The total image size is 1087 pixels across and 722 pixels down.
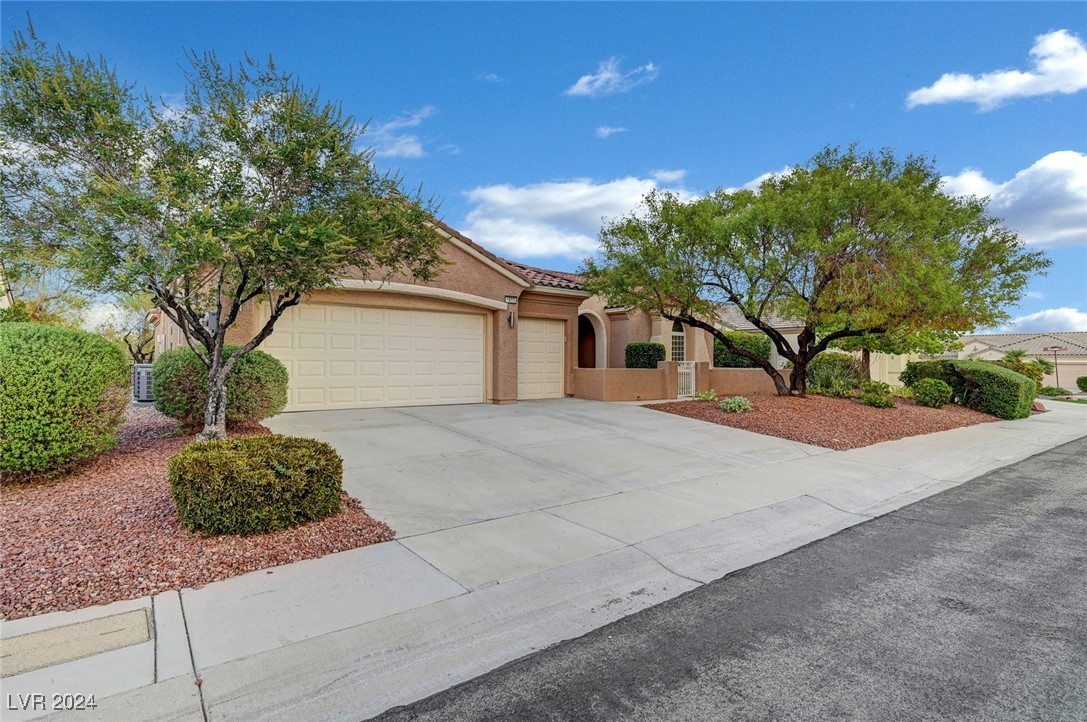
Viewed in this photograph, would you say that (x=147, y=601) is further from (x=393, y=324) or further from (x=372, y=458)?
(x=393, y=324)

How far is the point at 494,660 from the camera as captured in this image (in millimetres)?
3080

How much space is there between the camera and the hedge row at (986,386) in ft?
47.6

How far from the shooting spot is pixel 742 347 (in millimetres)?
21547

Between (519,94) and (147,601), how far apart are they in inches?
503

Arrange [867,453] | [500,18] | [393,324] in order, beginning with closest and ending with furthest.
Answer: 1. [867,453]
2. [500,18]
3. [393,324]

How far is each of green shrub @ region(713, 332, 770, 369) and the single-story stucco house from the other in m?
3.49

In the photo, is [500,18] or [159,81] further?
[500,18]

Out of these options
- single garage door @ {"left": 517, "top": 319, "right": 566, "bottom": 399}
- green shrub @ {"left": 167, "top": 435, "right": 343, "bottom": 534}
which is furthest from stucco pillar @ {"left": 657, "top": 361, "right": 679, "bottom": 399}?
green shrub @ {"left": 167, "top": 435, "right": 343, "bottom": 534}

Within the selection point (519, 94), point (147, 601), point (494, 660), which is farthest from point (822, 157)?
point (147, 601)

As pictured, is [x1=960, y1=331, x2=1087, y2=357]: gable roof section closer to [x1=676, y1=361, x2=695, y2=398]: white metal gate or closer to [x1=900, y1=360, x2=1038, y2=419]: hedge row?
[x1=900, y1=360, x2=1038, y2=419]: hedge row

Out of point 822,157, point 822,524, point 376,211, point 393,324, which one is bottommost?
point 822,524

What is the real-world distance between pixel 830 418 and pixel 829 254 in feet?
11.2

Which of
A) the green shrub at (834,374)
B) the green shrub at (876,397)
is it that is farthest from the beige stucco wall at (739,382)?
the green shrub at (876,397)

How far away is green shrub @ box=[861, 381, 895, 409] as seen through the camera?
13641 millimetres
